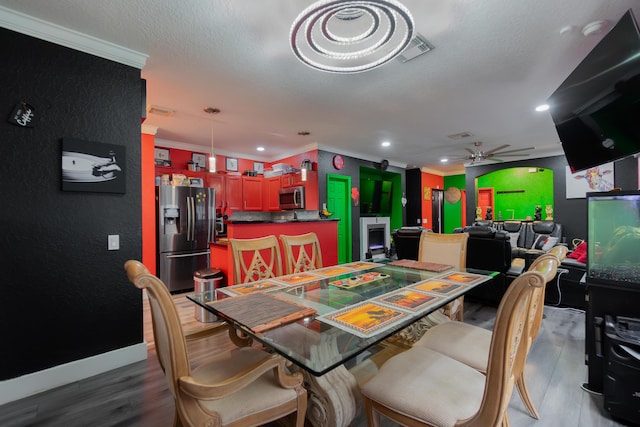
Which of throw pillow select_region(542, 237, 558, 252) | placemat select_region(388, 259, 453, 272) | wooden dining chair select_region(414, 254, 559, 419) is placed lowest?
wooden dining chair select_region(414, 254, 559, 419)

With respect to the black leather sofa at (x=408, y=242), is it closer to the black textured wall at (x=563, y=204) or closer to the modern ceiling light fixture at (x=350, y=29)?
the modern ceiling light fixture at (x=350, y=29)

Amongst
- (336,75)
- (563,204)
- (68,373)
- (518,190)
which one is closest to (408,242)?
(336,75)

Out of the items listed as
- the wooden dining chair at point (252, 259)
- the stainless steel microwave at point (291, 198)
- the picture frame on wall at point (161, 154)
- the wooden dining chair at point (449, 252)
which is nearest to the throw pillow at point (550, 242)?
the wooden dining chair at point (449, 252)

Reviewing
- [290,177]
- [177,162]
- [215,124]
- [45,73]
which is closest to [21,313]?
[45,73]

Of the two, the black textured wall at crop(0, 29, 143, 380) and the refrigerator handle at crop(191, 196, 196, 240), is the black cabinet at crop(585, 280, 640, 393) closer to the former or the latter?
the black textured wall at crop(0, 29, 143, 380)

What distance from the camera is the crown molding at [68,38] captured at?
73.9 inches

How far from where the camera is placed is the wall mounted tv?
1584mm

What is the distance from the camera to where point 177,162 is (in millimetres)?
5246

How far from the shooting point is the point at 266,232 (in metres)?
3.80

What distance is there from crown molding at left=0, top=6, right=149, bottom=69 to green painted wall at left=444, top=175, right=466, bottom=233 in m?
9.37

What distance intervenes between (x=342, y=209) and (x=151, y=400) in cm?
474

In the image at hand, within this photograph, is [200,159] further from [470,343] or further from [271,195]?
[470,343]

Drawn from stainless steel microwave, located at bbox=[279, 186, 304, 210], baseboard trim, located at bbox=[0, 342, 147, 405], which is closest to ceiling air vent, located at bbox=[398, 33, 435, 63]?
baseboard trim, located at bbox=[0, 342, 147, 405]

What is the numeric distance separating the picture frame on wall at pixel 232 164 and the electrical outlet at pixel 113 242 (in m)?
3.82
